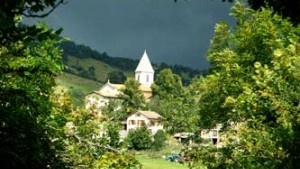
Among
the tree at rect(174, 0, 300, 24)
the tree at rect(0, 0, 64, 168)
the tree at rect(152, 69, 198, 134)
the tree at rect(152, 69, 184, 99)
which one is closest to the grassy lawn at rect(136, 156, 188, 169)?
the tree at rect(152, 69, 198, 134)

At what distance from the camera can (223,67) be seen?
72.7 feet

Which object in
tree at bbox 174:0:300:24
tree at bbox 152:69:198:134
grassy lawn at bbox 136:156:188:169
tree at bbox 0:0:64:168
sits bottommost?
grassy lawn at bbox 136:156:188:169

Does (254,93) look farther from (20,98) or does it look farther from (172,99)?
(172,99)

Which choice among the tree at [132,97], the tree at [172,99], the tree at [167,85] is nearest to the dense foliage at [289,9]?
the tree at [172,99]

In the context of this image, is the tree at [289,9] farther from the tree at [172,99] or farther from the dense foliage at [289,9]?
the tree at [172,99]

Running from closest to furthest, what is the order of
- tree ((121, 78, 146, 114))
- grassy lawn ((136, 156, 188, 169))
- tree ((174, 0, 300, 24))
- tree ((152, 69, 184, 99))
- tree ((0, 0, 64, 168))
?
tree ((0, 0, 64, 168)) < tree ((174, 0, 300, 24)) < grassy lawn ((136, 156, 188, 169)) < tree ((152, 69, 184, 99)) < tree ((121, 78, 146, 114))

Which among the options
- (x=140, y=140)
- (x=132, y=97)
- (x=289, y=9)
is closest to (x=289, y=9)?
(x=289, y=9)

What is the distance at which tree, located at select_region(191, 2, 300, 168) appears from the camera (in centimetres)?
1144

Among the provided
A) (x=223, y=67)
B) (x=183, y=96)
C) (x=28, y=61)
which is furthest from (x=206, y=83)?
(x=183, y=96)

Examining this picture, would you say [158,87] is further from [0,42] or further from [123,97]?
[0,42]

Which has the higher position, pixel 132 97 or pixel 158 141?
pixel 132 97

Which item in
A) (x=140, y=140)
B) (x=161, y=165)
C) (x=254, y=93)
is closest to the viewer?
(x=254, y=93)

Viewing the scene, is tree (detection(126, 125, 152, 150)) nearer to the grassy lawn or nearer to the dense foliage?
the grassy lawn

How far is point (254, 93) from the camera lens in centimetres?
1359
